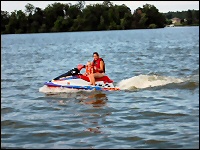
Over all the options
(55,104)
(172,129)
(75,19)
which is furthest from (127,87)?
(75,19)

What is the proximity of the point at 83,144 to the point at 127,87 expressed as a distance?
7.85m

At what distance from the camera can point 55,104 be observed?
14047mm

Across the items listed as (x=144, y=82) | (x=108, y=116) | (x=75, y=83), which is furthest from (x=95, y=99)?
(x=144, y=82)

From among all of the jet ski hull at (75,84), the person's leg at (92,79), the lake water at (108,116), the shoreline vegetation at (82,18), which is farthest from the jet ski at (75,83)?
the shoreline vegetation at (82,18)

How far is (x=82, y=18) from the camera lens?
431ft

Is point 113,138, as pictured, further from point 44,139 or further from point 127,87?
point 127,87

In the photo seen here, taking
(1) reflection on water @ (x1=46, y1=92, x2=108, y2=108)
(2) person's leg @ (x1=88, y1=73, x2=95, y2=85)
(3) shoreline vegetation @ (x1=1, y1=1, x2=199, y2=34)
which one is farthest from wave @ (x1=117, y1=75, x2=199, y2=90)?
(3) shoreline vegetation @ (x1=1, y1=1, x2=199, y2=34)

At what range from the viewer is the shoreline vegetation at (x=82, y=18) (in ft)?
401

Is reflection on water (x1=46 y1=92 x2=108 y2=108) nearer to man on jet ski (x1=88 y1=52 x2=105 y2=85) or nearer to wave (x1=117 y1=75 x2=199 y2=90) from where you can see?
man on jet ski (x1=88 y1=52 x2=105 y2=85)

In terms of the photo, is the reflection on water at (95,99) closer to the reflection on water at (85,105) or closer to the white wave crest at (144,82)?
the reflection on water at (85,105)

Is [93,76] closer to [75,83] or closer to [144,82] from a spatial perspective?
[75,83]

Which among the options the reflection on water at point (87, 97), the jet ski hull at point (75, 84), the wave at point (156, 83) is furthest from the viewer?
the wave at point (156, 83)

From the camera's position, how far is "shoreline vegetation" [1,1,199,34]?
122m

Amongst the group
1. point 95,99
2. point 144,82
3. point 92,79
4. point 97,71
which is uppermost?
point 97,71
